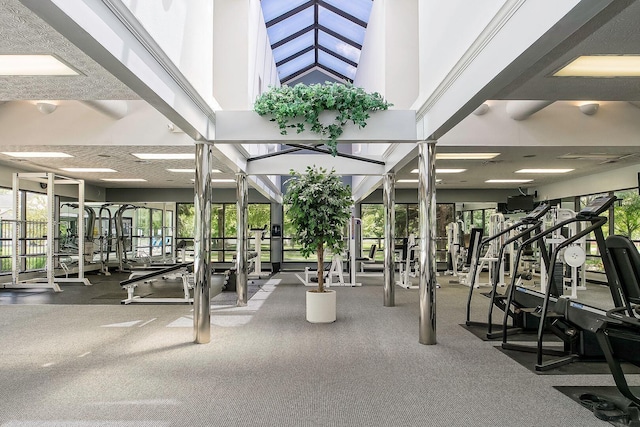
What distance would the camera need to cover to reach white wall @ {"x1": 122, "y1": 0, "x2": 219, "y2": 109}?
10.9 ft

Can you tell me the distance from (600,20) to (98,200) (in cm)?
1587

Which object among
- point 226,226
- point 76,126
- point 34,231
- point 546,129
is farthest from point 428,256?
point 226,226

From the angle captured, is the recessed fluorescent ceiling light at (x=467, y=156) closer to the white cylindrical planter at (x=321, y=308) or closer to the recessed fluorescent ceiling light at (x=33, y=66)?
the white cylindrical planter at (x=321, y=308)

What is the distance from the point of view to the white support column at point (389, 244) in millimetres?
8094

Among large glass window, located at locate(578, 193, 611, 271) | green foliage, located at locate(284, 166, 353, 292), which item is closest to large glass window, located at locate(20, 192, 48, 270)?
green foliage, located at locate(284, 166, 353, 292)


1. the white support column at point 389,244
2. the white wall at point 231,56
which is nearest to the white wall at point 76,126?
the white wall at point 231,56

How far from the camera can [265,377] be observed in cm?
409

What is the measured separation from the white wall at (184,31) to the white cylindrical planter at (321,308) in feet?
9.68

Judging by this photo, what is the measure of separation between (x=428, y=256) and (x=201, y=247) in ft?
8.40

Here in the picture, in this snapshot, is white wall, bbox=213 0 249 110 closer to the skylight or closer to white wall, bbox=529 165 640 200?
the skylight

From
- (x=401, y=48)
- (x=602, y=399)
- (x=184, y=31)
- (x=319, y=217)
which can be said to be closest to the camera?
(x=602, y=399)

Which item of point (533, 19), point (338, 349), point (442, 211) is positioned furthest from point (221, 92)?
point (442, 211)

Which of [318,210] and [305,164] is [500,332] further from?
[305,164]

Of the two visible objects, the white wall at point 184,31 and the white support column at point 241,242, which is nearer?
the white wall at point 184,31
